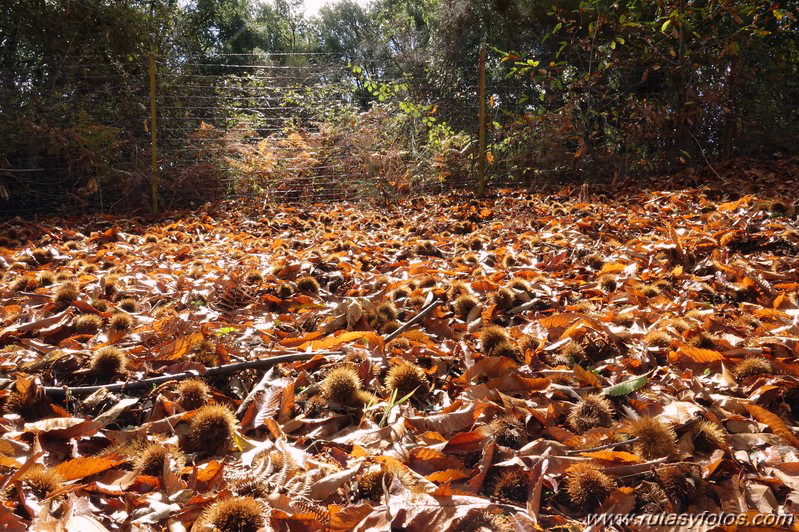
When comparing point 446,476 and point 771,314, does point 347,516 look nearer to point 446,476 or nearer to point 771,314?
point 446,476

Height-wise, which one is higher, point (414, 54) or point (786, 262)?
point (414, 54)

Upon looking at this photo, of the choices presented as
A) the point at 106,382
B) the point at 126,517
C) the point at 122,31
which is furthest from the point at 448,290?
the point at 122,31

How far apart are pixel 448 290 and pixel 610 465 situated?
1354 millimetres

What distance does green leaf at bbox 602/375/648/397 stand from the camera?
160 cm

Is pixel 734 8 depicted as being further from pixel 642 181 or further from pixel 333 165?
pixel 333 165

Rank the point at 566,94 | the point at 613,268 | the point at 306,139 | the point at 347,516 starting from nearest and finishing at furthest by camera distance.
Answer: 1. the point at 347,516
2. the point at 613,268
3. the point at 566,94
4. the point at 306,139

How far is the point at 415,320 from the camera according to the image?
7.19ft

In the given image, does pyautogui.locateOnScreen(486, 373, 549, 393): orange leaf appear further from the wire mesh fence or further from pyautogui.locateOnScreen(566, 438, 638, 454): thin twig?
the wire mesh fence

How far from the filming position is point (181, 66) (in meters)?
8.55

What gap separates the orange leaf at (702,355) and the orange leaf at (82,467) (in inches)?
67.4

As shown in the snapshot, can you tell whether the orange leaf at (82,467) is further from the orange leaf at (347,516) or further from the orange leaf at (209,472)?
the orange leaf at (347,516)

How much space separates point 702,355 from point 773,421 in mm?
368

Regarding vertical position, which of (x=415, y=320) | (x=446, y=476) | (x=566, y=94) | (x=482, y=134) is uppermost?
(x=566, y=94)

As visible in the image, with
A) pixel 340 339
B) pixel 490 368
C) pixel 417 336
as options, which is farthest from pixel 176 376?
pixel 490 368
